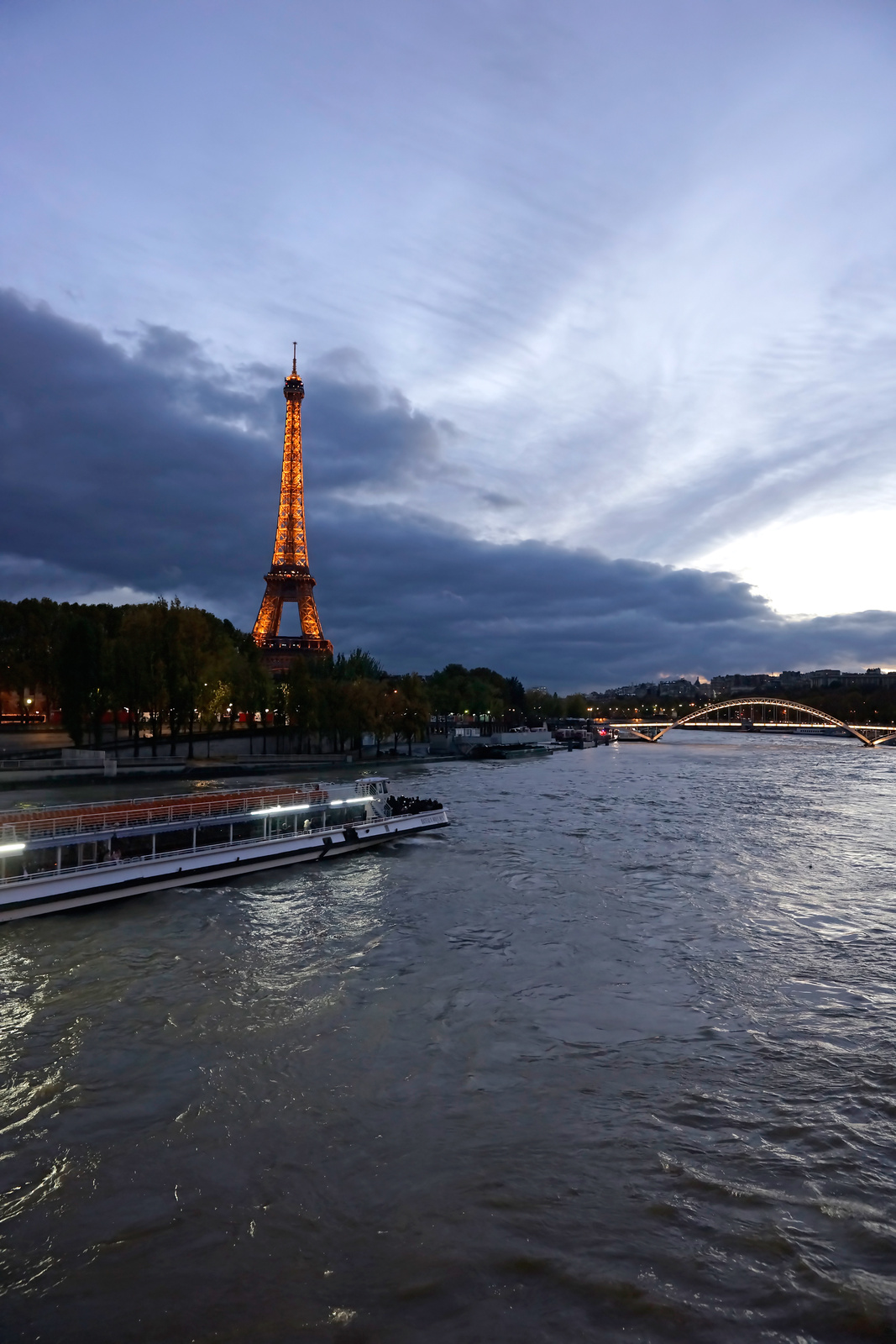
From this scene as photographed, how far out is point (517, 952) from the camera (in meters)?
18.8

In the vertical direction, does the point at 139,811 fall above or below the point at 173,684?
below

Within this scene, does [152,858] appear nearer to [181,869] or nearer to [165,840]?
[181,869]

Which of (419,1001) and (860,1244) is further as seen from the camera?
(419,1001)

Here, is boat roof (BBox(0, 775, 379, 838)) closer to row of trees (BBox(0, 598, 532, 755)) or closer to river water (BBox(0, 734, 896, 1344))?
river water (BBox(0, 734, 896, 1344))

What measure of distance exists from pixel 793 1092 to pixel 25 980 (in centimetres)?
1450

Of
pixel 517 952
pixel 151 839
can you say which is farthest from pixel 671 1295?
pixel 151 839

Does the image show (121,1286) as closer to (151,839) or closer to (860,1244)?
(860,1244)

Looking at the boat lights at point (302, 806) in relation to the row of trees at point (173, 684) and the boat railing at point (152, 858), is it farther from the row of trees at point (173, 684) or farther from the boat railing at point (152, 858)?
the row of trees at point (173, 684)

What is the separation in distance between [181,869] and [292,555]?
88.0 metres

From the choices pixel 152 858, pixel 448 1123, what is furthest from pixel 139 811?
pixel 448 1123

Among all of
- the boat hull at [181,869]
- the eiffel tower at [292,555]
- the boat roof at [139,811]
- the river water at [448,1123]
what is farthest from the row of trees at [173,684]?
the river water at [448,1123]

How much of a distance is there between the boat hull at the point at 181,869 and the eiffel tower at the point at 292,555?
249 ft

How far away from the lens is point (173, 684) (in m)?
60.6

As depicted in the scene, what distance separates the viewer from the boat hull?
21562 millimetres
